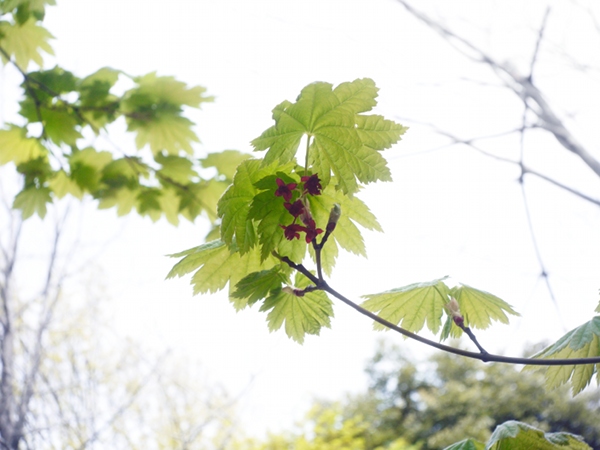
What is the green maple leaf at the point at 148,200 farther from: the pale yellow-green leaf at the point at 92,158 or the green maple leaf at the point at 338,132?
the green maple leaf at the point at 338,132

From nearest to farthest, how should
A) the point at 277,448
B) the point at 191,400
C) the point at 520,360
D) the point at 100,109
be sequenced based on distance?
the point at 520,360
the point at 100,109
the point at 277,448
the point at 191,400

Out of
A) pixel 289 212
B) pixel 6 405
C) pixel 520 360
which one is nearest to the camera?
pixel 520 360

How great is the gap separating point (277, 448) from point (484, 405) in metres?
3.62

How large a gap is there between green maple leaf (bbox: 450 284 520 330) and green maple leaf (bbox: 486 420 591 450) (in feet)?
0.55

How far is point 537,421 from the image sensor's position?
7172mm

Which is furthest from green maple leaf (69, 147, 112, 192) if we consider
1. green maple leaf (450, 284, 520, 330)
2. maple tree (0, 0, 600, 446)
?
green maple leaf (450, 284, 520, 330)

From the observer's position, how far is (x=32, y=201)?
1.66 m

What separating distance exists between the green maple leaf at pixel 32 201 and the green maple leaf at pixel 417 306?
4.68 feet

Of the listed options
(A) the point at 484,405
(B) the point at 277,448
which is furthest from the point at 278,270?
(A) the point at 484,405

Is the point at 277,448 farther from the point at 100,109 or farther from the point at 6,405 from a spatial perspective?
the point at 100,109

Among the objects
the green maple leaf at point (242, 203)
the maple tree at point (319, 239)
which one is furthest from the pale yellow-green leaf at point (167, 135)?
the green maple leaf at point (242, 203)

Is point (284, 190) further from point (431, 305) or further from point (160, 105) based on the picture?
point (160, 105)

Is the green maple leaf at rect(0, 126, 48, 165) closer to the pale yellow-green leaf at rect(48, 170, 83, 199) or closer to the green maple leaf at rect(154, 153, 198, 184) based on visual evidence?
the pale yellow-green leaf at rect(48, 170, 83, 199)

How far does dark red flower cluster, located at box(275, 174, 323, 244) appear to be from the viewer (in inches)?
21.7
